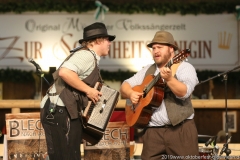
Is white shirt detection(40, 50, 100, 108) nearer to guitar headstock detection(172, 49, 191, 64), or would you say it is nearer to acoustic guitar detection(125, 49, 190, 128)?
acoustic guitar detection(125, 49, 190, 128)

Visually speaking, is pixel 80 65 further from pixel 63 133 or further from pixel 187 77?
pixel 187 77

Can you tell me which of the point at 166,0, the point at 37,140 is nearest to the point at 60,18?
the point at 166,0

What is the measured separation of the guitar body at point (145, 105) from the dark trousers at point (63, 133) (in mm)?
611

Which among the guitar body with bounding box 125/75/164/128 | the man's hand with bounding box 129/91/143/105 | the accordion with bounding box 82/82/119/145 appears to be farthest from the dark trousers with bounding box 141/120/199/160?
the accordion with bounding box 82/82/119/145

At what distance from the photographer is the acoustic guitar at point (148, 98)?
4.66m

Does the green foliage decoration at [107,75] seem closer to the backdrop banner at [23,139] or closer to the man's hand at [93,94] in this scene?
the backdrop banner at [23,139]

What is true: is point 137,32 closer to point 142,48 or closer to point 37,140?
point 142,48

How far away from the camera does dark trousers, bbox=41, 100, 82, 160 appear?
4.48 m

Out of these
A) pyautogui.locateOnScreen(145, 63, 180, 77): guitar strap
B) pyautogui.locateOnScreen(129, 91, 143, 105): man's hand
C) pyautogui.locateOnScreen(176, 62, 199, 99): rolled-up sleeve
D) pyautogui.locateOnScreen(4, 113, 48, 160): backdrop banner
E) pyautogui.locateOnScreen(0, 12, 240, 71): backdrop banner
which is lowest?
pyautogui.locateOnScreen(4, 113, 48, 160): backdrop banner

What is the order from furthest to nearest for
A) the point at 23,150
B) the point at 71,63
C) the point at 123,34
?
1. the point at 123,34
2. the point at 23,150
3. the point at 71,63

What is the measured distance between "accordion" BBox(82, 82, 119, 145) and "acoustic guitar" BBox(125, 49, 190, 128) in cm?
29

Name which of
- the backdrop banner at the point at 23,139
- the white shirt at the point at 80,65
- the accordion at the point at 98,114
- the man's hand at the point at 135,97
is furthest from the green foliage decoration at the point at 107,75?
the white shirt at the point at 80,65

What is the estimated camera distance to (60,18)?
9188mm

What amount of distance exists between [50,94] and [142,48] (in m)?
4.77
